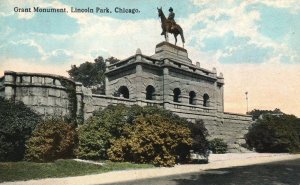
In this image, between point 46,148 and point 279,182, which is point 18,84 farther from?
point 279,182

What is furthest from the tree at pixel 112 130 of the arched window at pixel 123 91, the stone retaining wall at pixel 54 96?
the arched window at pixel 123 91

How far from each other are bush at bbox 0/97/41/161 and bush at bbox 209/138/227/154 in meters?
15.3

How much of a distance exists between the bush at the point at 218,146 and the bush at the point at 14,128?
1525 cm

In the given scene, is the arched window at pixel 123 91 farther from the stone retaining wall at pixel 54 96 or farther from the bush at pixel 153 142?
the bush at pixel 153 142

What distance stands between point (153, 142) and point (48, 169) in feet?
18.8

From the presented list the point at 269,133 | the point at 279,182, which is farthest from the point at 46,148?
the point at 269,133

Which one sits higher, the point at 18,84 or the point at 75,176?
the point at 18,84

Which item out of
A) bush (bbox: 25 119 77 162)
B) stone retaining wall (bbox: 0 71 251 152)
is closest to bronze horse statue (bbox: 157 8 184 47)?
stone retaining wall (bbox: 0 71 251 152)

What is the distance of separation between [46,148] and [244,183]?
9.60 metres

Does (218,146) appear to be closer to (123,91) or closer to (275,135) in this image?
(275,135)

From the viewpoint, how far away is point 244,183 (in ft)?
37.3

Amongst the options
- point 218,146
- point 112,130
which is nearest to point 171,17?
point 218,146

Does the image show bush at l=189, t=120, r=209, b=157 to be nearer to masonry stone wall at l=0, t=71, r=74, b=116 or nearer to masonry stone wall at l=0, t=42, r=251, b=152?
masonry stone wall at l=0, t=42, r=251, b=152

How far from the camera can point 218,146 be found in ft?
91.3
